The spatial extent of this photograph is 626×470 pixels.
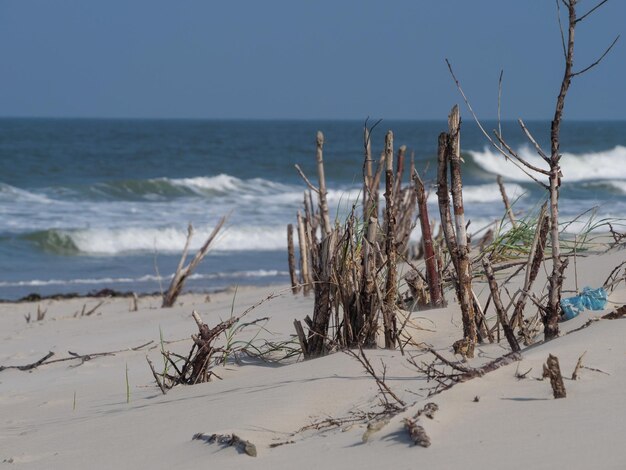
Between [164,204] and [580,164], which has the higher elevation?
[580,164]

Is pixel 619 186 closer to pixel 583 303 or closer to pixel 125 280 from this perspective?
pixel 125 280

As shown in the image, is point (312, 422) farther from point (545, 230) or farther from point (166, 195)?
point (166, 195)

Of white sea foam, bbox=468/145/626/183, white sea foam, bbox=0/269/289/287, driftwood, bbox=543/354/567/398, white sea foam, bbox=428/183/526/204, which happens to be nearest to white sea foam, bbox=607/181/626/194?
white sea foam, bbox=428/183/526/204

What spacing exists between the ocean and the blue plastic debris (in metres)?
0.87

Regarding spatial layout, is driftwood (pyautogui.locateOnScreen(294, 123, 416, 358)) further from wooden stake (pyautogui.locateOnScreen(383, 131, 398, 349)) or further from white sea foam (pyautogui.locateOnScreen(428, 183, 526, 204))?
white sea foam (pyautogui.locateOnScreen(428, 183, 526, 204))

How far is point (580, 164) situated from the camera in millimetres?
40406

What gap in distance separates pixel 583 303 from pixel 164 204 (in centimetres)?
1754

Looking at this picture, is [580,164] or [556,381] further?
[580,164]

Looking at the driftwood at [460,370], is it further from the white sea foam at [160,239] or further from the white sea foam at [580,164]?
the white sea foam at [580,164]

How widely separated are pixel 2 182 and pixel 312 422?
75.0 ft

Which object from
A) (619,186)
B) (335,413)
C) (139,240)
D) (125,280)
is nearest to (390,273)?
(335,413)

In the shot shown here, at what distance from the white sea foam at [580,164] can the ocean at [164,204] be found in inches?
3.3

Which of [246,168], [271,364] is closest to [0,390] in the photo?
[271,364]

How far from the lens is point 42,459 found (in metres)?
2.88
